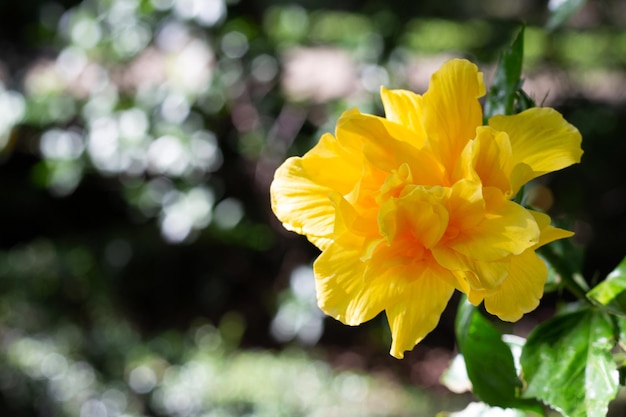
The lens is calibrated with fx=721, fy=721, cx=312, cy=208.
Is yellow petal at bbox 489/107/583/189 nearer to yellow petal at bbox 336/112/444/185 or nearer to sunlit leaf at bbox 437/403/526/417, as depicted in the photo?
yellow petal at bbox 336/112/444/185

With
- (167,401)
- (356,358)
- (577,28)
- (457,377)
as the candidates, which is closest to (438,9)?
(577,28)

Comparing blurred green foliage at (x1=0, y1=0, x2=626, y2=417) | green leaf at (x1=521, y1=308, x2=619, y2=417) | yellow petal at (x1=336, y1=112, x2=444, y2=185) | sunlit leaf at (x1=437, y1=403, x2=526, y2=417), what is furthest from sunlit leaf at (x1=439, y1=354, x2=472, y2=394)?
blurred green foliage at (x1=0, y1=0, x2=626, y2=417)

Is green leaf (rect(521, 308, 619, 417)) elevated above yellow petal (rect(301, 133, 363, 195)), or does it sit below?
below

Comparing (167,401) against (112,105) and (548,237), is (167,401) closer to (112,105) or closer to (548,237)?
(112,105)

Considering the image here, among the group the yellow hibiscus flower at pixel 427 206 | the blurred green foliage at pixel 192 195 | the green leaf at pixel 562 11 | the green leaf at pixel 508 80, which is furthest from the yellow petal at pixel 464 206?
the blurred green foliage at pixel 192 195

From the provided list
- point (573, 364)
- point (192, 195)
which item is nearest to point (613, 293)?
point (573, 364)

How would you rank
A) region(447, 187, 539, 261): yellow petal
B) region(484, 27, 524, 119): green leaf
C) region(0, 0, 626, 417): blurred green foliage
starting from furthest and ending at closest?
region(0, 0, 626, 417): blurred green foliage
region(484, 27, 524, 119): green leaf
region(447, 187, 539, 261): yellow petal

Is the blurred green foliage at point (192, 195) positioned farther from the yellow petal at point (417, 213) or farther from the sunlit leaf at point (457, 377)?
the yellow petal at point (417, 213)
